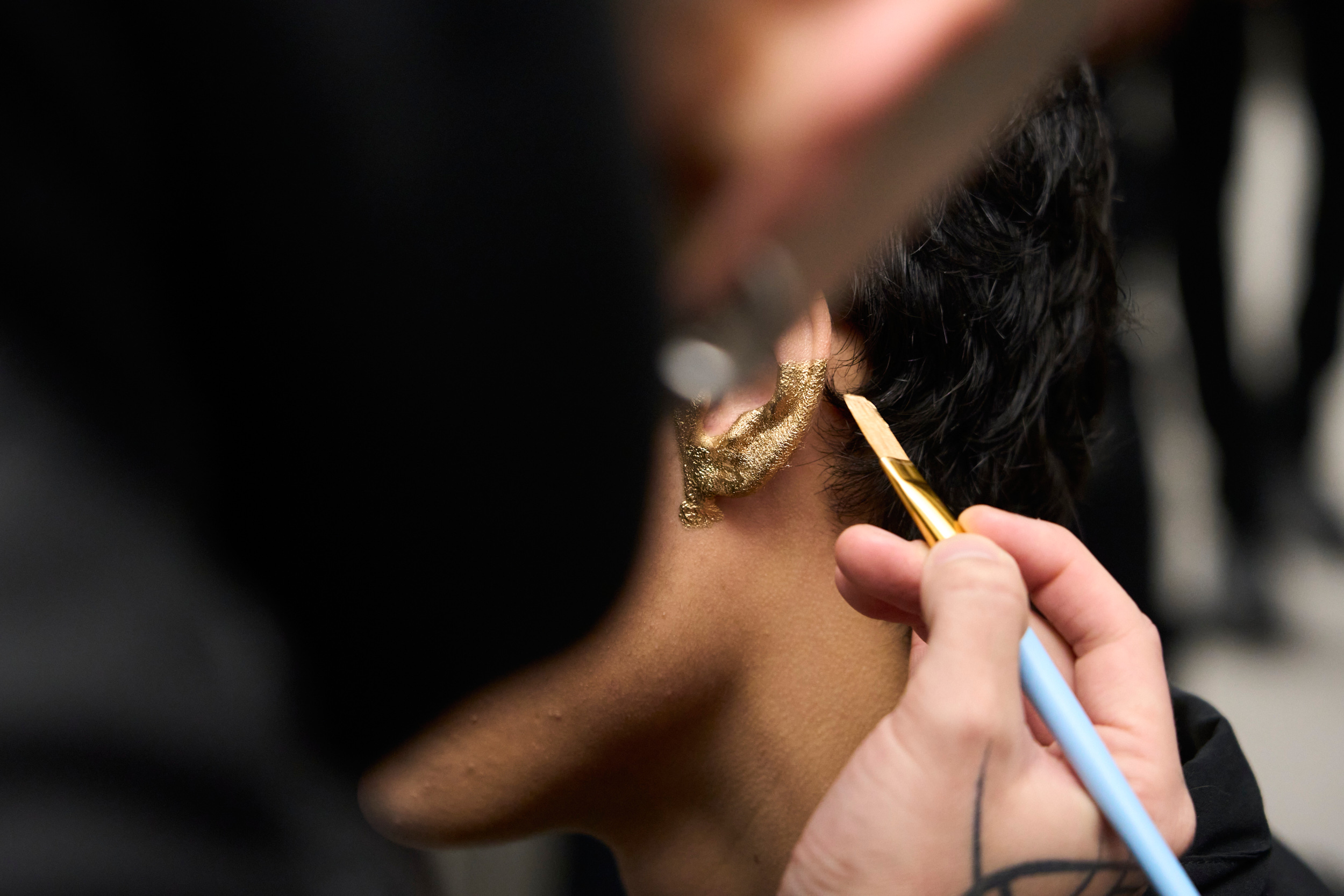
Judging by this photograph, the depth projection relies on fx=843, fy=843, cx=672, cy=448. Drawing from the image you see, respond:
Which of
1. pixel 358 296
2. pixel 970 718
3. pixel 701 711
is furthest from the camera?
pixel 701 711

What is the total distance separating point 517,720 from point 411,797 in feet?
0.38

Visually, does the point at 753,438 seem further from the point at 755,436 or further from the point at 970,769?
the point at 970,769

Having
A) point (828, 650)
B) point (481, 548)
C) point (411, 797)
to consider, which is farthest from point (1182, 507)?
point (481, 548)

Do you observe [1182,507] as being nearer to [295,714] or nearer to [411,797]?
[411,797]

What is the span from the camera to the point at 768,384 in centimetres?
58

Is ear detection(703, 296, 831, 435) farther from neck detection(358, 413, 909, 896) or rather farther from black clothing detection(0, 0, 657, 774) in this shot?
black clothing detection(0, 0, 657, 774)

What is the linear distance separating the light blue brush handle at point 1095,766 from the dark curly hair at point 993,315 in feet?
0.84

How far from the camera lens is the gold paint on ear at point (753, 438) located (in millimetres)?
580

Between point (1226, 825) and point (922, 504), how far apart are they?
0.45 metres

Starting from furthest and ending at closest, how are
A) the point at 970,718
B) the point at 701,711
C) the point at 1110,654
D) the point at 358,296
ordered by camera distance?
the point at 701,711 < the point at 1110,654 < the point at 970,718 < the point at 358,296

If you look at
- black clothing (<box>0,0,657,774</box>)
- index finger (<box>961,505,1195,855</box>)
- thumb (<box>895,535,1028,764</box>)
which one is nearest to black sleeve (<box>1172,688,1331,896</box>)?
index finger (<box>961,505,1195,855</box>)

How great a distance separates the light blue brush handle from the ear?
23 cm

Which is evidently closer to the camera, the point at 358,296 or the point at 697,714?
the point at 358,296

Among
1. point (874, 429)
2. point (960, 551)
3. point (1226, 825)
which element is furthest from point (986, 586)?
point (1226, 825)
